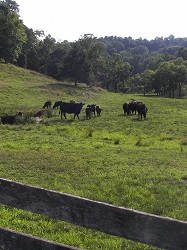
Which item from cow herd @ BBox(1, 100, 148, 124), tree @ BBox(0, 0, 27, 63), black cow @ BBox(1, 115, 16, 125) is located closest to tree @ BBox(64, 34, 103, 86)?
tree @ BBox(0, 0, 27, 63)

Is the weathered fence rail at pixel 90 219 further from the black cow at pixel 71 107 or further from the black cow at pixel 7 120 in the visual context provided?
the black cow at pixel 71 107

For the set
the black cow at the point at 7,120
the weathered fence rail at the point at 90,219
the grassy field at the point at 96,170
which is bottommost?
the grassy field at the point at 96,170

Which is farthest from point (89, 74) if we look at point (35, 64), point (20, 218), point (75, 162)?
point (20, 218)

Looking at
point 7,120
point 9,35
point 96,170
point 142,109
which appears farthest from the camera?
point 9,35

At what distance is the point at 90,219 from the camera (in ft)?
10.5

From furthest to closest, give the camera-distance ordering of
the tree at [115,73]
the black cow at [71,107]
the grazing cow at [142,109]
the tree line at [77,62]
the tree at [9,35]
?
the tree at [115,73] < the tree line at [77,62] < the tree at [9,35] < the grazing cow at [142,109] < the black cow at [71,107]

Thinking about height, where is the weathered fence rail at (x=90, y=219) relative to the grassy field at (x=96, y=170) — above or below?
above

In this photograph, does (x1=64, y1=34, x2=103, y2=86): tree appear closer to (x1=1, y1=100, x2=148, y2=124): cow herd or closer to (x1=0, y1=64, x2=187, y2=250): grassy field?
(x1=1, y1=100, x2=148, y2=124): cow herd

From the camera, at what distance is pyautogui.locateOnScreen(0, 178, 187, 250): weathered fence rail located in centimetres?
279

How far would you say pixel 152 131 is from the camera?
21453mm

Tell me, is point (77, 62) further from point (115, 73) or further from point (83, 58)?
point (115, 73)

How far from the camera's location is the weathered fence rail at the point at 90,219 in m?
2.79

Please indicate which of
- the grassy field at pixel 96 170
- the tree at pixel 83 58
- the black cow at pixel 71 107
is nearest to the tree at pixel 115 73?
the tree at pixel 83 58

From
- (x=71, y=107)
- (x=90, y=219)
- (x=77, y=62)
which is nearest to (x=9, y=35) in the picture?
(x=77, y=62)
